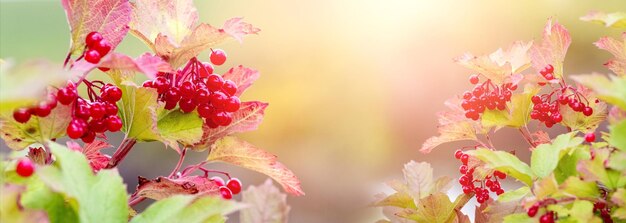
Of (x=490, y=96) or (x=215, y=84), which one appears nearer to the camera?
(x=215, y=84)

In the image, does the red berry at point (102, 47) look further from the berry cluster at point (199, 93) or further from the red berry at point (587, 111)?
the red berry at point (587, 111)

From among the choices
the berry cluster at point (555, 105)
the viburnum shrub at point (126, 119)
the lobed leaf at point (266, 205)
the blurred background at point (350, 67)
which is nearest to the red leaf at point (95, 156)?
the viburnum shrub at point (126, 119)

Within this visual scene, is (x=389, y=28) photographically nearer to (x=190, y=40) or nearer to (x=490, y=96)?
(x=490, y=96)

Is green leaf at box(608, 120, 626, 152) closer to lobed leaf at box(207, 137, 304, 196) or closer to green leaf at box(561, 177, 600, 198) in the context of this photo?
green leaf at box(561, 177, 600, 198)

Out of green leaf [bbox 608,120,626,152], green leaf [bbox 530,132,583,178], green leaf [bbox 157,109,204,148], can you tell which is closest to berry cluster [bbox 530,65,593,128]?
green leaf [bbox 530,132,583,178]

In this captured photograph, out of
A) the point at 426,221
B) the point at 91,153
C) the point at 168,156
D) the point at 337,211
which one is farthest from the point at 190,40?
the point at 168,156

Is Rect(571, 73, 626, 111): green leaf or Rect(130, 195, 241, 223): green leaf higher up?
Rect(571, 73, 626, 111): green leaf

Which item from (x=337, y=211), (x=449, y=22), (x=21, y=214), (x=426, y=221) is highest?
(x=449, y=22)
